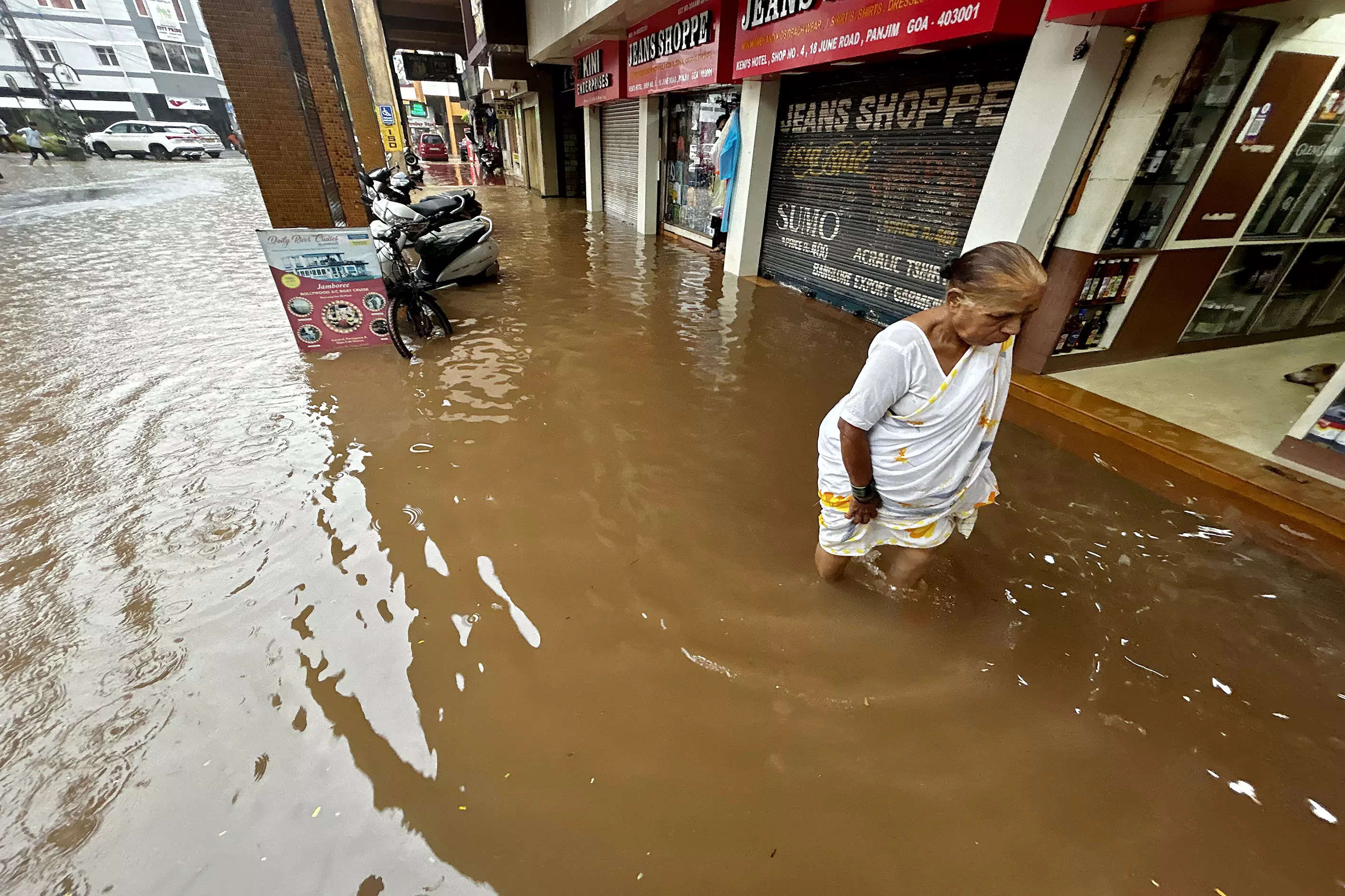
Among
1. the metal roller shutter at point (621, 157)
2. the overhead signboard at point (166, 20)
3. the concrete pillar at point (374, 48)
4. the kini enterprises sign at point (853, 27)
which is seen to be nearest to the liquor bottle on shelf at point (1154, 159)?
the kini enterprises sign at point (853, 27)

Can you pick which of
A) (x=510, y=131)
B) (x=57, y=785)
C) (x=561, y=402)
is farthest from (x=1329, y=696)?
(x=510, y=131)

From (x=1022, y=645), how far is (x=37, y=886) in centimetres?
327

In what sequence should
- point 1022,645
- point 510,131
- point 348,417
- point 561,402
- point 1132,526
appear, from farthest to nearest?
point 510,131
point 561,402
point 348,417
point 1132,526
point 1022,645

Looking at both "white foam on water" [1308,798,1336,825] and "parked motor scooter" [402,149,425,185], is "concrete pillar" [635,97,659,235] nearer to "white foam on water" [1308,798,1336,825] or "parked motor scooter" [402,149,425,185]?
"parked motor scooter" [402,149,425,185]

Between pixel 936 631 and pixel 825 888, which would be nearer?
pixel 825 888

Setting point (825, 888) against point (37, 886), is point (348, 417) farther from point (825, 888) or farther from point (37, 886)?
point (825, 888)

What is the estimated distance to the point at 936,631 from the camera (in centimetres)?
229

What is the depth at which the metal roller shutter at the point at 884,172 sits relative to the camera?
181 inches

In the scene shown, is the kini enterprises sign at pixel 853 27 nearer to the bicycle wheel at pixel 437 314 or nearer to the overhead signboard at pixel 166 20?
the bicycle wheel at pixel 437 314

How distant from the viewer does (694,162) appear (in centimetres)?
A: 966

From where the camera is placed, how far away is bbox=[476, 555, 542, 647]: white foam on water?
2217mm

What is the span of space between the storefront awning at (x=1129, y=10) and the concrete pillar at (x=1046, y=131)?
0.35 feet

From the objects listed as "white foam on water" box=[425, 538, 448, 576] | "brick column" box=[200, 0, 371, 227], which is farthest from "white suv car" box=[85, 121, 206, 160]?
"white foam on water" box=[425, 538, 448, 576]

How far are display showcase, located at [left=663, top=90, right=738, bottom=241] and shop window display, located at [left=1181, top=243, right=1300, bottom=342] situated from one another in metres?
6.02
